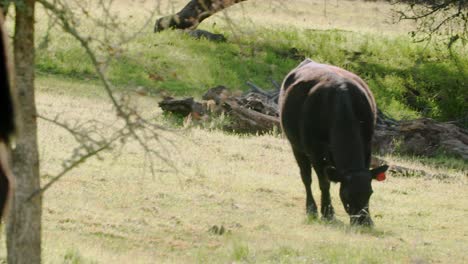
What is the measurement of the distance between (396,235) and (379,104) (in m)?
13.8

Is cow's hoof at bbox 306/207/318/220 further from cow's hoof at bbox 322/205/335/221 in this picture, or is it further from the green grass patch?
the green grass patch

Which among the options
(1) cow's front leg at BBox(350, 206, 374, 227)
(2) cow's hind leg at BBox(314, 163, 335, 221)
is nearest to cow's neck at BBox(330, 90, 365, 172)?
(2) cow's hind leg at BBox(314, 163, 335, 221)

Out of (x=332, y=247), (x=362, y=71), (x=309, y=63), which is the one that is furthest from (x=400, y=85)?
(x=332, y=247)

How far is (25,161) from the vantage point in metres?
7.00

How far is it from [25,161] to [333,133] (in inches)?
223

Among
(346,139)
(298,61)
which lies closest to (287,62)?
(298,61)

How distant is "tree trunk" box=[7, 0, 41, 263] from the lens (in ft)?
22.7

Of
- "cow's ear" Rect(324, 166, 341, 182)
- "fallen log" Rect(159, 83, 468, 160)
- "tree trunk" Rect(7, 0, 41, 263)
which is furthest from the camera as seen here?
"fallen log" Rect(159, 83, 468, 160)

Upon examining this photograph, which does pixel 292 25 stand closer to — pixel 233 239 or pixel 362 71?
pixel 362 71

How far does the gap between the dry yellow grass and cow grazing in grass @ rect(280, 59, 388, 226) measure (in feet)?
1.32

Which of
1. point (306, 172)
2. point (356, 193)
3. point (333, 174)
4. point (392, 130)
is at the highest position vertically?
point (333, 174)

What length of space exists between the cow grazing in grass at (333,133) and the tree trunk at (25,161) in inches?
201

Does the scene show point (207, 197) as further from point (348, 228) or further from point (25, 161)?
point (25, 161)

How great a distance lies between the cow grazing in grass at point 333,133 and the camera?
11594 millimetres
